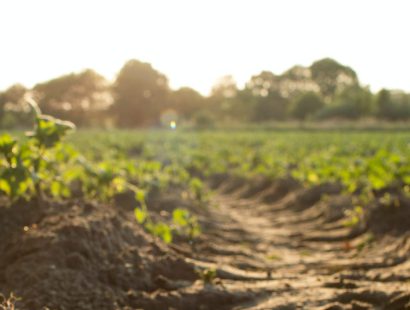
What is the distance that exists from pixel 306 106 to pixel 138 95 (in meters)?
21.9

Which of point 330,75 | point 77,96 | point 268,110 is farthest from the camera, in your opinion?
point 330,75

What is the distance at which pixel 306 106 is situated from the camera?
191ft

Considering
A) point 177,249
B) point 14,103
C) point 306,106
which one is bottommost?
point 177,249

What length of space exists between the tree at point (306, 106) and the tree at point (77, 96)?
84.9 ft

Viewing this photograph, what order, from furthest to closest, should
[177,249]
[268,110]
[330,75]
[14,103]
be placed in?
[330,75] < [268,110] < [14,103] < [177,249]

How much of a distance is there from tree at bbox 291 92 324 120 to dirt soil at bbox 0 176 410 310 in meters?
52.5

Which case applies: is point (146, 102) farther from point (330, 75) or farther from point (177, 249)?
point (177, 249)

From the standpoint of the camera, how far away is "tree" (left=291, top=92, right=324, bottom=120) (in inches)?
2282

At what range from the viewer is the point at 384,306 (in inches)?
144

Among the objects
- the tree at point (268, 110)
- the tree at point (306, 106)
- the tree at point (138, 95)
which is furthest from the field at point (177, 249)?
the tree at point (138, 95)

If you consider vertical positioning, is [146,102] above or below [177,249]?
above

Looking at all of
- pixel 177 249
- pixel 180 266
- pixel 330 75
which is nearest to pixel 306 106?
pixel 330 75

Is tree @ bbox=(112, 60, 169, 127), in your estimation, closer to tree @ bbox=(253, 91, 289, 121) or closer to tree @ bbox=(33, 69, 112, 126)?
tree @ bbox=(33, 69, 112, 126)

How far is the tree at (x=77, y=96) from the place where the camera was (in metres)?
67.4
